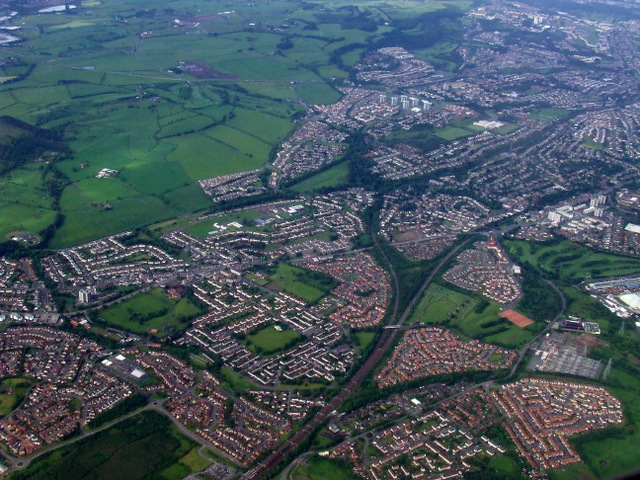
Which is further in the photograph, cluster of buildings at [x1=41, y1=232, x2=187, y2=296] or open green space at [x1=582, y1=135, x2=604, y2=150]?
open green space at [x1=582, y1=135, x2=604, y2=150]

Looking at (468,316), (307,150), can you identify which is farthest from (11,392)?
(307,150)

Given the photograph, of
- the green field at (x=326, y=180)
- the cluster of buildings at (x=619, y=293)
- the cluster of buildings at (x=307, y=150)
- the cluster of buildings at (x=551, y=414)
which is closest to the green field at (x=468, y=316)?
the cluster of buildings at (x=551, y=414)

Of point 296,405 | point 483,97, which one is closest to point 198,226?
point 296,405

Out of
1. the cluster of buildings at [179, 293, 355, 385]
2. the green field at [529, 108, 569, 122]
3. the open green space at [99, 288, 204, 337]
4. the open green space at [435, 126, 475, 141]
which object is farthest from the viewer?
the green field at [529, 108, 569, 122]

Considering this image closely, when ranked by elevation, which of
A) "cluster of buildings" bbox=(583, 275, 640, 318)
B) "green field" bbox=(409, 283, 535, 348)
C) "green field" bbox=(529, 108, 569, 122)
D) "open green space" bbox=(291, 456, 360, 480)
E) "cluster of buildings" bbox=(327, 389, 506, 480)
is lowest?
"green field" bbox=(529, 108, 569, 122)

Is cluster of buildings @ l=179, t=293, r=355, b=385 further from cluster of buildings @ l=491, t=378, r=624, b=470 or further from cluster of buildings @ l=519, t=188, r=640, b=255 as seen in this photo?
cluster of buildings @ l=519, t=188, r=640, b=255

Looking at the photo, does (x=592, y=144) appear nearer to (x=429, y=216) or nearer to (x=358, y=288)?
(x=429, y=216)

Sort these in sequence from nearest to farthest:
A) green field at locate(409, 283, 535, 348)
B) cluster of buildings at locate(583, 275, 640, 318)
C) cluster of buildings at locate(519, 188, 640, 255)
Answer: green field at locate(409, 283, 535, 348)
cluster of buildings at locate(583, 275, 640, 318)
cluster of buildings at locate(519, 188, 640, 255)

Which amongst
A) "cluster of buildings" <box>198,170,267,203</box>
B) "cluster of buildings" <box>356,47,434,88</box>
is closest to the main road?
"cluster of buildings" <box>198,170,267,203</box>

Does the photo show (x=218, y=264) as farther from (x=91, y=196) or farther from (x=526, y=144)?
(x=526, y=144)
